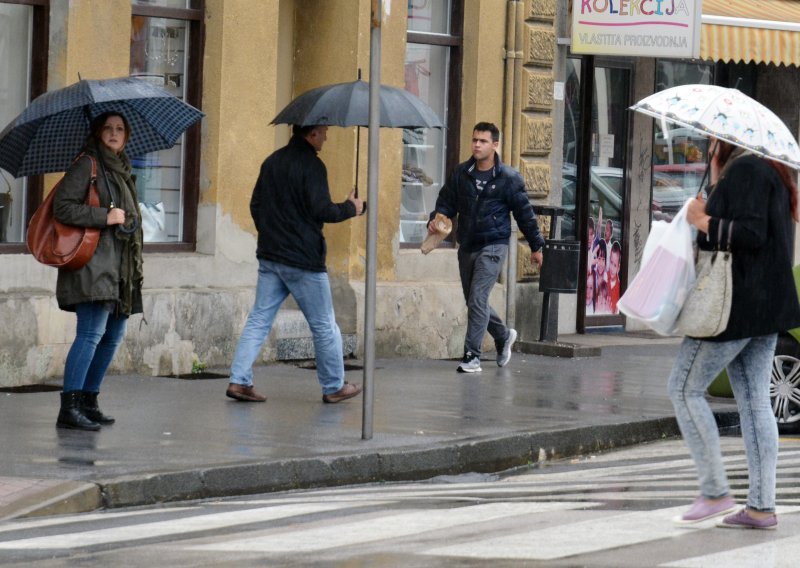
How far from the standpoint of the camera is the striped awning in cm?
1694

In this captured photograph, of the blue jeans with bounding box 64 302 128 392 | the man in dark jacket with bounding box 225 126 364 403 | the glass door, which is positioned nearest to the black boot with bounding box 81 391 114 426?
the blue jeans with bounding box 64 302 128 392

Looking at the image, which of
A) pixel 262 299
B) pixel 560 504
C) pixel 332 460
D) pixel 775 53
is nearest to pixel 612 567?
pixel 560 504

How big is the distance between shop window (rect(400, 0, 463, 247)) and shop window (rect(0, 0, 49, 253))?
3.96m

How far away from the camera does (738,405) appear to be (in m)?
7.14

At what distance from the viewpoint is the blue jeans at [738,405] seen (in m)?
7.11

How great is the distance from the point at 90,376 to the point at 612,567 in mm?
4693

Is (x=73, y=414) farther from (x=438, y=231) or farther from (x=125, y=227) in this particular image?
(x=438, y=231)

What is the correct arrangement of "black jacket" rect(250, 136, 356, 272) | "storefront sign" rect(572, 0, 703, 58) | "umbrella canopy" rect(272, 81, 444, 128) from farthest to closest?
"storefront sign" rect(572, 0, 703, 58), "black jacket" rect(250, 136, 356, 272), "umbrella canopy" rect(272, 81, 444, 128)

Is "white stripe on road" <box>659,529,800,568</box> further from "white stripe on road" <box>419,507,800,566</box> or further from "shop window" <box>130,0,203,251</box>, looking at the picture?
"shop window" <box>130,0,203,251</box>

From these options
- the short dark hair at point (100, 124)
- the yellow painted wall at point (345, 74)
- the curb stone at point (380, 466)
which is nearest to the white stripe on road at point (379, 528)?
the curb stone at point (380, 466)

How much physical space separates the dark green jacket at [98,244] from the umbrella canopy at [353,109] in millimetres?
1664

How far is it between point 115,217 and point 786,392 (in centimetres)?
457

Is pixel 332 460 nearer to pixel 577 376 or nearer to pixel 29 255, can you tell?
pixel 29 255

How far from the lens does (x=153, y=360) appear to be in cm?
1301
